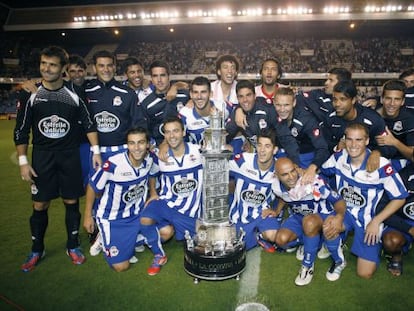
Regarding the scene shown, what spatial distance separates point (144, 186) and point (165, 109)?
1.22 metres

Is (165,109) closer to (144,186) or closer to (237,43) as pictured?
(144,186)

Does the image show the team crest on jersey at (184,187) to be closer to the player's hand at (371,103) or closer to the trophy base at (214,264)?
the trophy base at (214,264)

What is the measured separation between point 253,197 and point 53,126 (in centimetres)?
213

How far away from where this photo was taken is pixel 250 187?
12.1 feet

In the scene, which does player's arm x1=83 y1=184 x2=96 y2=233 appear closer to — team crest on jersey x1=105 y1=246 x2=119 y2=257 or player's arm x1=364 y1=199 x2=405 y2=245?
team crest on jersey x1=105 y1=246 x2=119 y2=257

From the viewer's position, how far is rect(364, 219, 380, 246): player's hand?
314 centimetres

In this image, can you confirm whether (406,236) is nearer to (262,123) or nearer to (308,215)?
(308,215)

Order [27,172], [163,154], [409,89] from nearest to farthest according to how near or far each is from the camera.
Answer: [27,172] < [163,154] < [409,89]

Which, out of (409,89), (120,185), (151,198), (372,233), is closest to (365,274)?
(372,233)

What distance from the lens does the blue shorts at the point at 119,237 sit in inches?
132

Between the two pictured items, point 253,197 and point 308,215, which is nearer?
point 308,215

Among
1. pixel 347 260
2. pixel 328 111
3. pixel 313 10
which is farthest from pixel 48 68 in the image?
pixel 313 10

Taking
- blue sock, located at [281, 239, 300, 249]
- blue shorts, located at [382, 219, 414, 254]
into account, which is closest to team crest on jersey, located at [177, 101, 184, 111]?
blue sock, located at [281, 239, 300, 249]

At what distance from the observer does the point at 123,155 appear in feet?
11.5
